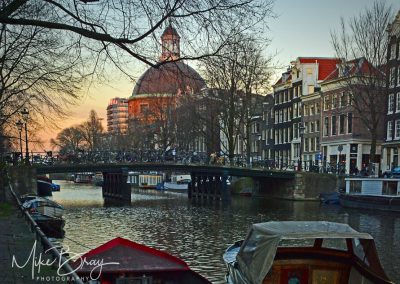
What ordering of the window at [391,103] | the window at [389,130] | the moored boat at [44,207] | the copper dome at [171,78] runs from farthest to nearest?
the window at [389,130]
the window at [391,103]
the moored boat at [44,207]
the copper dome at [171,78]

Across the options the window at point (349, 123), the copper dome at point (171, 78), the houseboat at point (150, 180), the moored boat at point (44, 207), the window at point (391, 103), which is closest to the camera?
the copper dome at point (171, 78)

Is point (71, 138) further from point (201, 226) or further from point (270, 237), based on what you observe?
point (270, 237)

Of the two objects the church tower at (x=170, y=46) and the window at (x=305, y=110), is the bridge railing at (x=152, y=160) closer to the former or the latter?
the window at (x=305, y=110)

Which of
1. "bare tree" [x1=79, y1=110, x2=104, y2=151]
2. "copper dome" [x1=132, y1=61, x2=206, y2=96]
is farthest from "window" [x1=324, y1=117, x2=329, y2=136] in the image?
"bare tree" [x1=79, y1=110, x2=104, y2=151]

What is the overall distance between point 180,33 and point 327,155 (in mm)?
53978

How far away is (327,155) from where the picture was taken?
6203 centimetres

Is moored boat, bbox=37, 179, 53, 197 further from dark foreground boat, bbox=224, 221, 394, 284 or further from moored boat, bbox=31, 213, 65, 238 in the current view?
dark foreground boat, bbox=224, 221, 394, 284

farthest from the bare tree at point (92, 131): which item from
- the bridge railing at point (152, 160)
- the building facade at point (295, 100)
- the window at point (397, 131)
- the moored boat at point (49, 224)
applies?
the moored boat at point (49, 224)

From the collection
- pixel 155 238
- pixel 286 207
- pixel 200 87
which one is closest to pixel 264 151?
pixel 286 207

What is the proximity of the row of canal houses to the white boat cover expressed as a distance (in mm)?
34450

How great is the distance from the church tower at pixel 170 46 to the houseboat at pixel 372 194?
98.2ft

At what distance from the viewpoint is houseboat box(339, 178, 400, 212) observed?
37.5 m

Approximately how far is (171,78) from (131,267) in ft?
12.7

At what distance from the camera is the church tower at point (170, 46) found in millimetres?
10411
